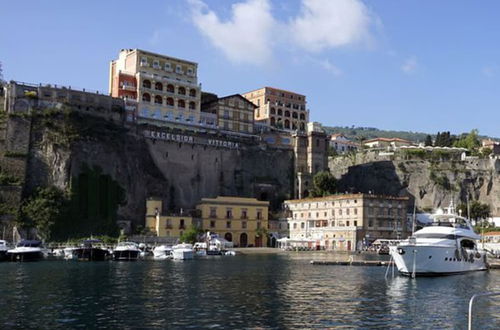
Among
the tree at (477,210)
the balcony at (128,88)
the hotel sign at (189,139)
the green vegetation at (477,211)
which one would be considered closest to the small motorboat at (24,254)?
the hotel sign at (189,139)

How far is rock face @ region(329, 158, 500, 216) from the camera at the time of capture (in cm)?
12675

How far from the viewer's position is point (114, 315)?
31.1m

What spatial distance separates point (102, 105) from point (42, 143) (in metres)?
13.3

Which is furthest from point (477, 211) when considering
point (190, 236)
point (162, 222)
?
point (162, 222)

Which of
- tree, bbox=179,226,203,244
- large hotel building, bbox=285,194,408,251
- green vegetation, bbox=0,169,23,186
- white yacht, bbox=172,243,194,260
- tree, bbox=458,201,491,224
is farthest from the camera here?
tree, bbox=458,201,491,224

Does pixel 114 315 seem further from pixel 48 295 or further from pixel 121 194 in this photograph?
pixel 121 194

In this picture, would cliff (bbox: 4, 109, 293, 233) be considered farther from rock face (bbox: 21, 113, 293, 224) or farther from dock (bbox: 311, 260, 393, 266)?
dock (bbox: 311, 260, 393, 266)

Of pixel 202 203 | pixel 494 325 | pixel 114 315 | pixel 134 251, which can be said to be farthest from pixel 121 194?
pixel 494 325

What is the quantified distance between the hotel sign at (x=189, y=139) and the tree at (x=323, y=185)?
55.0 ft

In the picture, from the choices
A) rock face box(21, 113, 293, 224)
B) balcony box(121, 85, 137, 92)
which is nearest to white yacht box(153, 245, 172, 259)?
rock face box(21, 113, 293, 224)

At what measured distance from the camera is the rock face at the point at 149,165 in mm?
99500

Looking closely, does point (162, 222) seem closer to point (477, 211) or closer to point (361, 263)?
point (361, 263)

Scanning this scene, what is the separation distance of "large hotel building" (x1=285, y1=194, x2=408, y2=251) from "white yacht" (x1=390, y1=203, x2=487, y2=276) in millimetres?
41252

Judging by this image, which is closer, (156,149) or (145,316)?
(145,316)
